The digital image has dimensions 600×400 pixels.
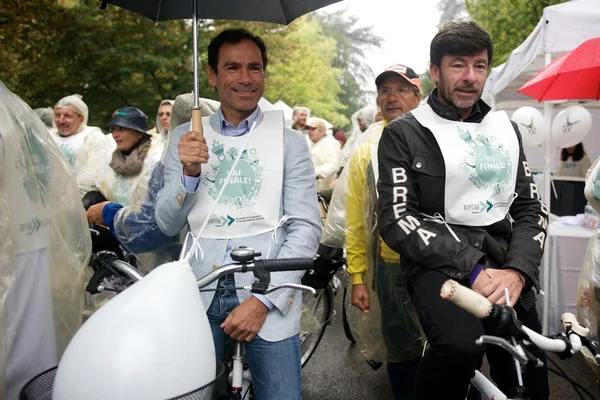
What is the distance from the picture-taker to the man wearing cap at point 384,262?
3232 mm

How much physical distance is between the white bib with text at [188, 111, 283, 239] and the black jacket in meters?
0.48

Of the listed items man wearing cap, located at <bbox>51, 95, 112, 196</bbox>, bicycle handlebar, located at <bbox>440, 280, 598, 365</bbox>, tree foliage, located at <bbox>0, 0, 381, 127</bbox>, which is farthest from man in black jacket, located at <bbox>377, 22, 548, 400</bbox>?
tree foliage, located at <bbox>0, 0, 381, 127</bbox>

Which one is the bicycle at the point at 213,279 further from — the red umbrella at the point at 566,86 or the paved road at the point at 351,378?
the red umbrella at the point at 566,86

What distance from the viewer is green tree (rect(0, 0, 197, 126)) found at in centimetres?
1051

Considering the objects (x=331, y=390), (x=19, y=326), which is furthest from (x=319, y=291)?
(x=19, y=326)

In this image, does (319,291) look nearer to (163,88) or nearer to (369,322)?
(369,322)

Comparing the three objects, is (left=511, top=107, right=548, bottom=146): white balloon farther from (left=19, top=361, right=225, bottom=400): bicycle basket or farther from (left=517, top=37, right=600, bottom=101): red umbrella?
(left=19, top=361, right=225, bottom=400): bicycle basket

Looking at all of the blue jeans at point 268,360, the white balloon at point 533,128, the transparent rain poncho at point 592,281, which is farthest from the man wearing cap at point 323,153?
the blue jeans at point 268,360

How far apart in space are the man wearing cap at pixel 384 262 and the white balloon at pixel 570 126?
287cm

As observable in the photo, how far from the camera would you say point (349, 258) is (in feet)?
10.6

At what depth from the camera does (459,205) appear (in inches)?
89.3

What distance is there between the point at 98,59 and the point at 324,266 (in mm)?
9814

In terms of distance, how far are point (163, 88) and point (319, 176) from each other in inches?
237

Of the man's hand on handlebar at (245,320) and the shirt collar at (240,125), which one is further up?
the shirt collar at (240,125)
